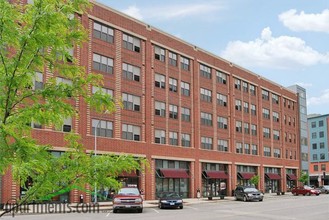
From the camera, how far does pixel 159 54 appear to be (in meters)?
52.5

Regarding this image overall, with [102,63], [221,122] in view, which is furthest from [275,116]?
[102,63]

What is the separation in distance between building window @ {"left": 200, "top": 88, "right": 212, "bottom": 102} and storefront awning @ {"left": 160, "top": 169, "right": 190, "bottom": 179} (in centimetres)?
1087

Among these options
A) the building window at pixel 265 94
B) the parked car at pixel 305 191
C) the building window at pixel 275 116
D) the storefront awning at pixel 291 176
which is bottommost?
the parked car at pixel 305 191

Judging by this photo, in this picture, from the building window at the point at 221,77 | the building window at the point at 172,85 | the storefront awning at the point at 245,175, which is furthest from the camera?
the storefront awning at the point at 245,175

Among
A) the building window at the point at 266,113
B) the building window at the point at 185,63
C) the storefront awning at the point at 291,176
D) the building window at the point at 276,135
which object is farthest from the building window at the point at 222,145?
the storefront awning at the point at 291,176

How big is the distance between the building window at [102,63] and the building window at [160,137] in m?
9.23

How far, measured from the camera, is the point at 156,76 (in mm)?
51688

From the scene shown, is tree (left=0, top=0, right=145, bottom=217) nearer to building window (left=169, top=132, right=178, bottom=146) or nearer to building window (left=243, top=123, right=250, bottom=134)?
building window (left=169, top=132, right=178, bottom=146)

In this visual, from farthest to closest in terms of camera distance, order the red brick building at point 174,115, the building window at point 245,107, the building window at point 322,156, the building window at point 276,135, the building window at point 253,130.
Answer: the building window at point 322,156 → the building window at point 276,135 → the building window at point 253,130 → the building window at point 245,107 → the red brick building at point 174,115

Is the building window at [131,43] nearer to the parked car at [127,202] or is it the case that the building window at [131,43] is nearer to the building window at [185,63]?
the building window at [185,63]

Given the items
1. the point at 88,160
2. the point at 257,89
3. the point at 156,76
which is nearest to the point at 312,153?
the point at 257,89

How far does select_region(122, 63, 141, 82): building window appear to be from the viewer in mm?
47503

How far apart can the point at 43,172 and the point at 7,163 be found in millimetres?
654

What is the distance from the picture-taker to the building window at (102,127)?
43250 mm
